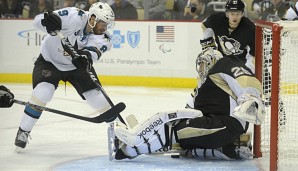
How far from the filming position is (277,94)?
3.85m

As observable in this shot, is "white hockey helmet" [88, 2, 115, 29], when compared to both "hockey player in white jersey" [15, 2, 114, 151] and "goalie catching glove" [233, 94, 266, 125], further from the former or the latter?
"goalie catching glove" [233, 94, 266, 125]

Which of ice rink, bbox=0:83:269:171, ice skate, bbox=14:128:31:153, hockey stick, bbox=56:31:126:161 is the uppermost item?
hockey stick, bbox=56:31:126:161

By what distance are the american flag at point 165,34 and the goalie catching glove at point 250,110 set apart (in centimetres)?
439

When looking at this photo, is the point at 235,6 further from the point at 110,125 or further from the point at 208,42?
the point at 110,125

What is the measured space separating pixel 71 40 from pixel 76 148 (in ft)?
2.23

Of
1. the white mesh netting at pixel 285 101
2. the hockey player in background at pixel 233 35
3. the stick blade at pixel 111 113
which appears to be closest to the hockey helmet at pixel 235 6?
the hockey player in background at pixel 233 35

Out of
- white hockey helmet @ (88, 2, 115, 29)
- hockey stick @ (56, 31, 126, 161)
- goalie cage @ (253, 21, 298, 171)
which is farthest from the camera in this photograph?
white hockey helmet @ (88, 2, 115, 29)

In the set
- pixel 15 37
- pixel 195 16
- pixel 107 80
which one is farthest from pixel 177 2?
pixel 15 37

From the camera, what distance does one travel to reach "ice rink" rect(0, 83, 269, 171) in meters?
4.26

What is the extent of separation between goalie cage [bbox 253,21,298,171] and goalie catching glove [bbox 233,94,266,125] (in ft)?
0.20

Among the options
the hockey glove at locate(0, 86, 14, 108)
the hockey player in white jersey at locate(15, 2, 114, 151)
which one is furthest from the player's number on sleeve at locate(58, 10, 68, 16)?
the hockey glove at locate(0, 86, 14, 108)

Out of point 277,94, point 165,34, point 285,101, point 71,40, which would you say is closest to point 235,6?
point 285,101

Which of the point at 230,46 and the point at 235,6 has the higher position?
the point at 235,6

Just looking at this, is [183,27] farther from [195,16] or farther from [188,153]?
[188,153]
